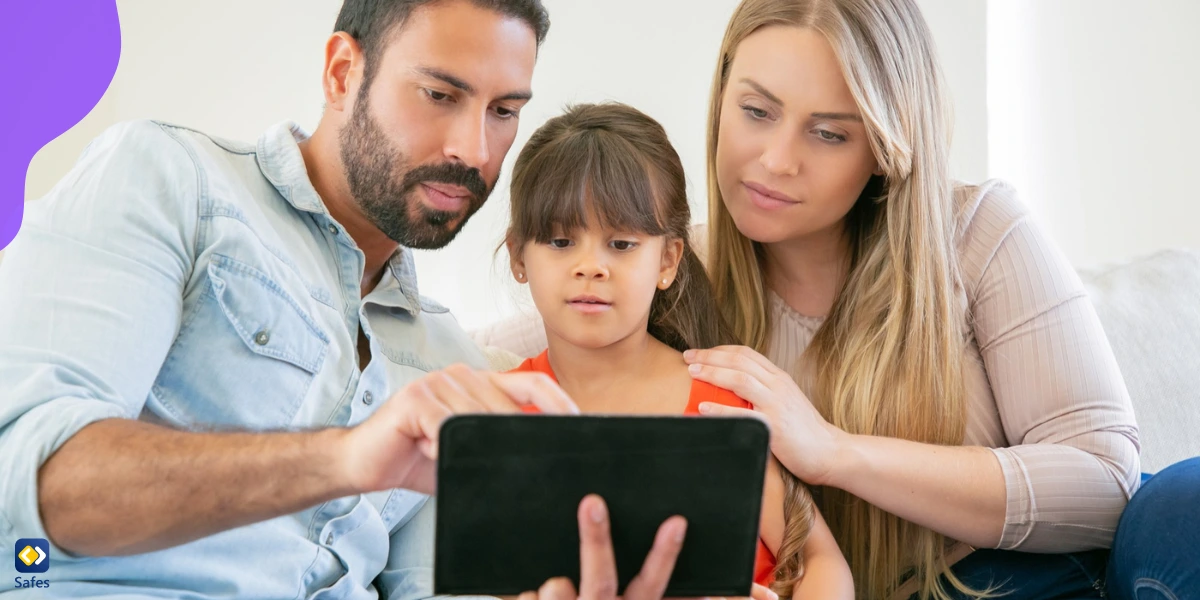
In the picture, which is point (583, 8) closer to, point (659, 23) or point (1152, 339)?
point (659, 23)

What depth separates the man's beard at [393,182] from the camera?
5.00ft

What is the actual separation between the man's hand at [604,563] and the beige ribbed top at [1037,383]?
2.51 feet

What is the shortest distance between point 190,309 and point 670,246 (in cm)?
68

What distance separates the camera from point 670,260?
1.61 meters

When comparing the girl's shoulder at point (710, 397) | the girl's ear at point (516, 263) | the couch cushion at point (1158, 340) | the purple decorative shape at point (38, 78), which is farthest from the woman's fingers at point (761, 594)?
the purple decorative shape at point (38, 78)

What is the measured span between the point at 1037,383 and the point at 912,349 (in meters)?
0.19

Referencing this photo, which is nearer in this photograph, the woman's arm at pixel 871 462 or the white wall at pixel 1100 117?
the woman's arm at pixel 871 462

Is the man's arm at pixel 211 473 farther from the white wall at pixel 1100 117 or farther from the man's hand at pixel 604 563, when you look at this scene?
the white wall at pixel 1100 117

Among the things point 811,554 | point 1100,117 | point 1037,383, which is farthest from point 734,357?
point 1100,117

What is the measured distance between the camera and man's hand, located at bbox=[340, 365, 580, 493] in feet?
3.03

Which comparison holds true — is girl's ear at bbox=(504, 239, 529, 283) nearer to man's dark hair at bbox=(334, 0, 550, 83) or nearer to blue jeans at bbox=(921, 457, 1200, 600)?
man's dark hair at bbox=(334, 0, 550, 83)

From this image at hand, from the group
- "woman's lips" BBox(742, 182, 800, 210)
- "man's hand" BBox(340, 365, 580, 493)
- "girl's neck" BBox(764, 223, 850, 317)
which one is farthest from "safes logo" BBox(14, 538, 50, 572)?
"girl's neck" BBox(764, 223, 850, 317)

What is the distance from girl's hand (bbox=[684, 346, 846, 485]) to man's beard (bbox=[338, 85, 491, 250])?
42cm

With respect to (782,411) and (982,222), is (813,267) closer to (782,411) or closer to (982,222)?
(982,222)
